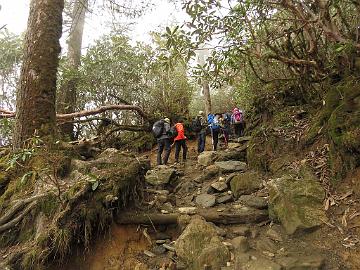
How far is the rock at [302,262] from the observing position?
338 centimetres

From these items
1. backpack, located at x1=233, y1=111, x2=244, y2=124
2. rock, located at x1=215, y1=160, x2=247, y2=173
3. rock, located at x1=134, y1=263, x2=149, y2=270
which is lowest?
rock, located at x1=134, y1=263, x2=149, y2=270

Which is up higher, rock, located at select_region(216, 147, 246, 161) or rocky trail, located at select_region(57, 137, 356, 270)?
rock, located at select_region(216, 147, 246, 161)

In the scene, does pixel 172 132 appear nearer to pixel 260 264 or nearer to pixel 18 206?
pixel 18 206

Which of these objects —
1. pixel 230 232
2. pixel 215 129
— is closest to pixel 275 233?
pixel 230 232

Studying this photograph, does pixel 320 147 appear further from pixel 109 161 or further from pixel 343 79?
pixel 109 161

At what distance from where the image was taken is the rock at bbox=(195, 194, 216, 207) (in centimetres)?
520

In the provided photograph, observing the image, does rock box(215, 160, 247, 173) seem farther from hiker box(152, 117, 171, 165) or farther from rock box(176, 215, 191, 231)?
hiker box(152, 117, 171, 165)

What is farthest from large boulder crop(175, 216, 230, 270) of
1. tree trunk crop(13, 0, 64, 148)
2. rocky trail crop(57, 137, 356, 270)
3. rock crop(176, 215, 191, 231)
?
tree trunk crop(13, 0, 64, 148)

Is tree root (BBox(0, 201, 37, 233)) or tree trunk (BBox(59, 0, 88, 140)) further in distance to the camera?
tree trunk (BBox(59, 0, 88, 140))

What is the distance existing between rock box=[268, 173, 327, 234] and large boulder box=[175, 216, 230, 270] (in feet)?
3.17

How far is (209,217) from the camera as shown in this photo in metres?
4.65

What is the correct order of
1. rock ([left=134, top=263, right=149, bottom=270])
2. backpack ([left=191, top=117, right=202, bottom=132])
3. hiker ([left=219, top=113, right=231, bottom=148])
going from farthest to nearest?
hiker ([left=219, top=113, right=231, bottom=148]) → backpack ([left=191, top=117, right=202, bottom=132]) → rock ([left=134, top=263, right=149, bottom=270])

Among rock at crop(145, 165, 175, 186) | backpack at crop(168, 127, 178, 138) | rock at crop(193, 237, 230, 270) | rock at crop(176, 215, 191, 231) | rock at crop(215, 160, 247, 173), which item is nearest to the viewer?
rock at crop(193, 237, 230, 270)

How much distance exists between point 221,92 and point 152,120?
7820 millimetres
